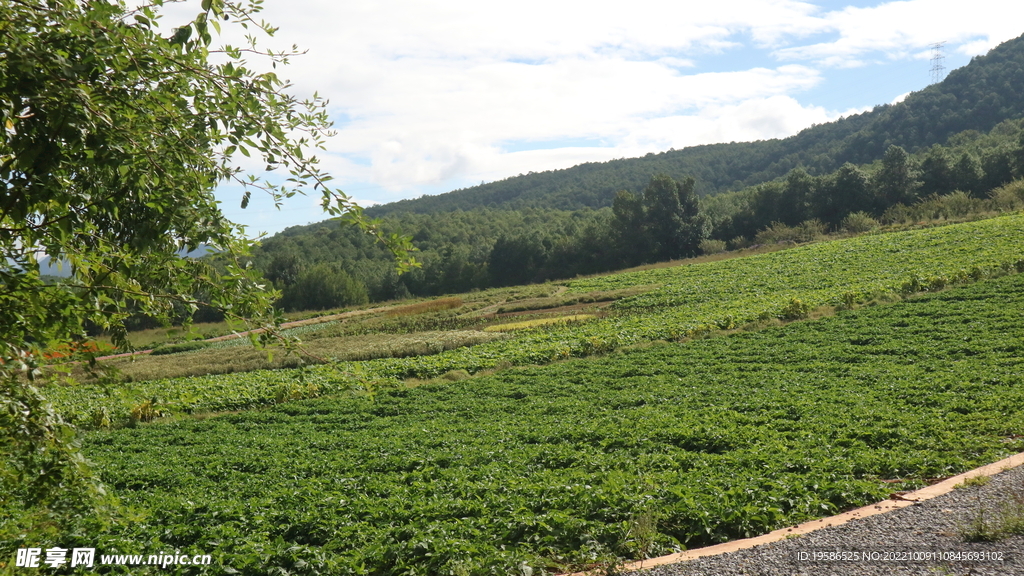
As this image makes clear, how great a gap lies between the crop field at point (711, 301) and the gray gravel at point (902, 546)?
1083 cm

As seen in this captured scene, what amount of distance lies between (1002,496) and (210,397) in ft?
66.0

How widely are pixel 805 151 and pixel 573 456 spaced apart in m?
115

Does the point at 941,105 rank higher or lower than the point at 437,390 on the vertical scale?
higher

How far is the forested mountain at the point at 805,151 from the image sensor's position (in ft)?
294

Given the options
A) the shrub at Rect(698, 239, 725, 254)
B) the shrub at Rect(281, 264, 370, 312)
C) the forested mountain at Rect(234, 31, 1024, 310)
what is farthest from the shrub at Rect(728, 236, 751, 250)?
the shrub at Rect(281, 264, 370, 312)

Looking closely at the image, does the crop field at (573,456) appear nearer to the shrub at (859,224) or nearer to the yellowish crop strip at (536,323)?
the yellowish crop strip at (536,323)

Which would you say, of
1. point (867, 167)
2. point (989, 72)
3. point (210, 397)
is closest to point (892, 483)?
point (210, 397)

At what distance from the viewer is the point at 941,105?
9175 centimetres

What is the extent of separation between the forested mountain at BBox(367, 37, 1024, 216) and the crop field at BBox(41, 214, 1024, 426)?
5909 cm

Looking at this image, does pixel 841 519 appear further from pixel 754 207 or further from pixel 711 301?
pixel 754 207

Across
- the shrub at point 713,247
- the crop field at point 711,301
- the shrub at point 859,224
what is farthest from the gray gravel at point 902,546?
the shrub at point 713,247

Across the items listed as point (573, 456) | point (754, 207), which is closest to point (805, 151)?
point (754, 207)

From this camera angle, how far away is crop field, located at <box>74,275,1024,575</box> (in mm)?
7426

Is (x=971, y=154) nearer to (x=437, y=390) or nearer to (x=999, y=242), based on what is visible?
(x=999, y=242)
